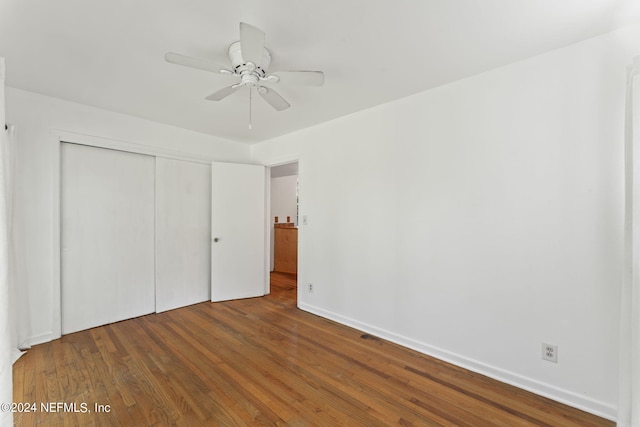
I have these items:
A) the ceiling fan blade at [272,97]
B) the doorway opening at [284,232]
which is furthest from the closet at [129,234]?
the ceiling fan blade at [272,97]

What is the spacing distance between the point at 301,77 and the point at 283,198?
4745 millimetres

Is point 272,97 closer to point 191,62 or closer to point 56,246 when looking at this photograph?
point 191,62

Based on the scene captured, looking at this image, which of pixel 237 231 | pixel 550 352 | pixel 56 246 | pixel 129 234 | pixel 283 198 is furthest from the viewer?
pixel 283 198

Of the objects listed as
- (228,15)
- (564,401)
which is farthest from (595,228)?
(228,15)

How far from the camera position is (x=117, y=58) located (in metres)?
1.96

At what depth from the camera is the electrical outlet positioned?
1.84m

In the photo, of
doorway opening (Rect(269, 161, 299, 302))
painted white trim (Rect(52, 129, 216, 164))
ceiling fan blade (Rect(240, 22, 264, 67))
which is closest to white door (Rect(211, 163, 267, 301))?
painted white trim (Rect(52, 129, 216, 164))

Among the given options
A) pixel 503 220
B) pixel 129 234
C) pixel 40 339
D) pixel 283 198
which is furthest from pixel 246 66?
pixel 283 198

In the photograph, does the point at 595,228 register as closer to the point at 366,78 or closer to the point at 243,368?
the point at 366,78

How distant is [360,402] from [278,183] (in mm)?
5115

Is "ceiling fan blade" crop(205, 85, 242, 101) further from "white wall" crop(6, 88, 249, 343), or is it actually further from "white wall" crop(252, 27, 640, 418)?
"white wall" crop(6, 88, 249, 343)

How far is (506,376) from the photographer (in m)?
2.01

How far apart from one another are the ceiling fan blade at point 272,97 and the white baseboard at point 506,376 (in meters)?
2.32

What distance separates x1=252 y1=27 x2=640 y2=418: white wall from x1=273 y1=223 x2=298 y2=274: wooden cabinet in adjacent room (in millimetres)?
2523
